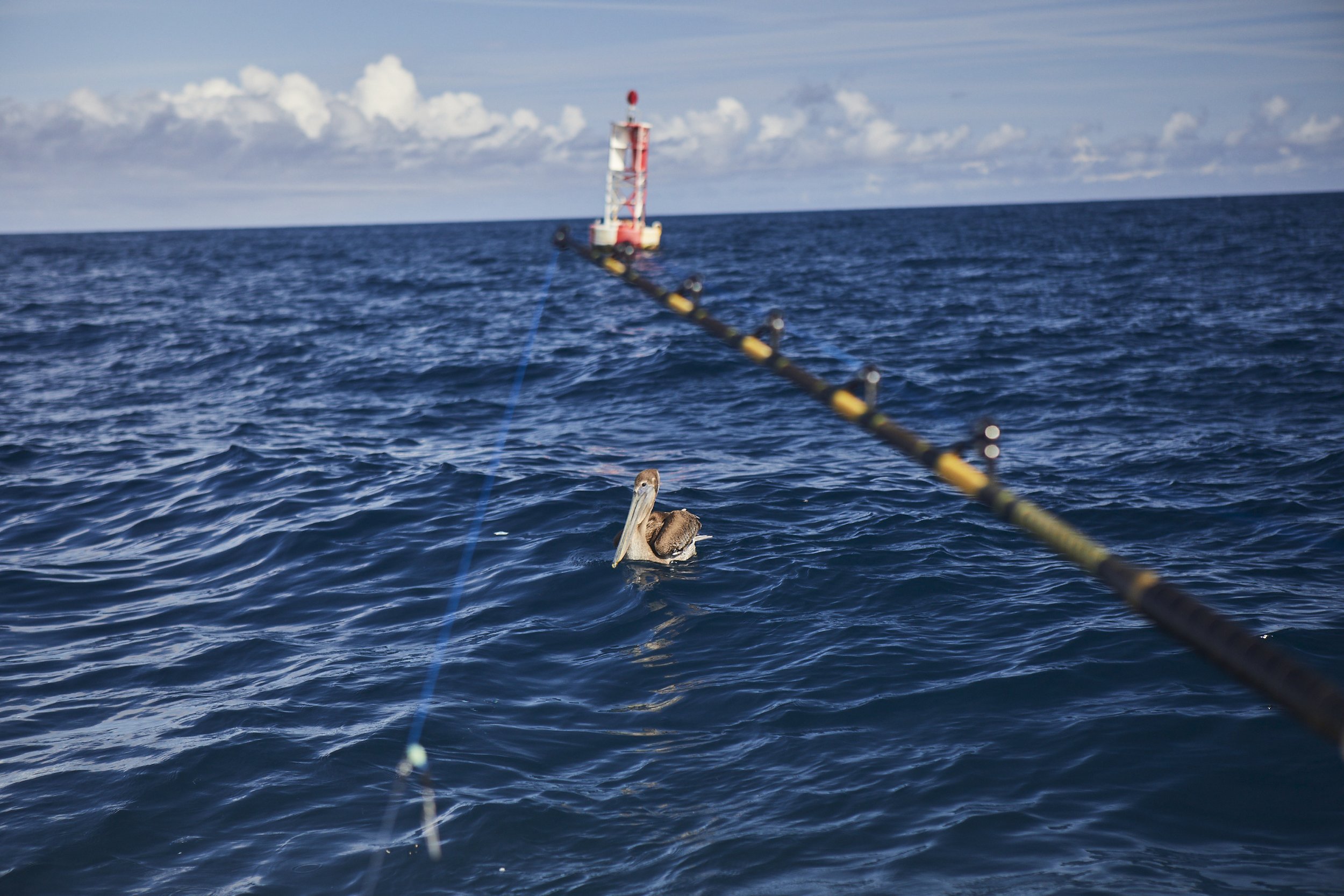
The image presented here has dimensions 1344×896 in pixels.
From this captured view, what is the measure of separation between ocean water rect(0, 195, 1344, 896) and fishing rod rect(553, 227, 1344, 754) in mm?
3542

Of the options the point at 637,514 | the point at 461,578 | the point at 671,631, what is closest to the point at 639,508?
the point at 637,514

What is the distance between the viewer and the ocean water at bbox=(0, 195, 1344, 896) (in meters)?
7.40

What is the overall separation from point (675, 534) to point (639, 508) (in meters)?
0.61

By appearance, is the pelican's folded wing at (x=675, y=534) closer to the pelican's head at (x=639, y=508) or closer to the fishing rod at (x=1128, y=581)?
the pelican's head at (x=639, y=508)

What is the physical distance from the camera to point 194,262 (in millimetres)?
88125

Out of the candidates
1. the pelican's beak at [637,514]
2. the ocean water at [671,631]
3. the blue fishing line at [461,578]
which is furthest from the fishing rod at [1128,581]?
the pelican's beak at [637,514]

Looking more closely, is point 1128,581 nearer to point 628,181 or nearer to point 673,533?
point 673,533

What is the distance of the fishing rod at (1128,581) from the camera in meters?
3.04

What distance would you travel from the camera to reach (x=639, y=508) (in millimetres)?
13211

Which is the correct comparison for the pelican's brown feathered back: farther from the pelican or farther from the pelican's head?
the pelican's head

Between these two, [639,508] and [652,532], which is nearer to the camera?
[639,508]

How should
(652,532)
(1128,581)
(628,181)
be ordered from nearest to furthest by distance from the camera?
(1128,581), (652,532), (628,181)

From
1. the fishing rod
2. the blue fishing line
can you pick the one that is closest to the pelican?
the blue fishing line

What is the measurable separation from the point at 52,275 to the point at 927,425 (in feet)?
243
